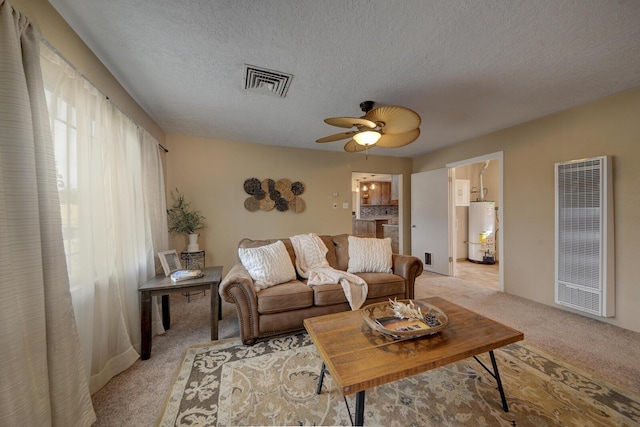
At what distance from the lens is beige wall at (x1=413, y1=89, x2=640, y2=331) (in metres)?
2.24

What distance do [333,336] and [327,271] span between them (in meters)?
1.13

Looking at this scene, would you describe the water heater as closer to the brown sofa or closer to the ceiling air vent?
the brown sofa

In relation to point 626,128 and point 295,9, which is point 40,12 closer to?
point 295,9

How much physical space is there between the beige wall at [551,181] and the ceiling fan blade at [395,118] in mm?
2217

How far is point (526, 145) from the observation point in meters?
3.04

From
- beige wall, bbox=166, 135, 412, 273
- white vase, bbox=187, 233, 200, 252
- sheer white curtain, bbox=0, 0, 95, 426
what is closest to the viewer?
sheer white curtain, bbox=0, 0, 95, 426

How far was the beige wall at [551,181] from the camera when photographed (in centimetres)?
224

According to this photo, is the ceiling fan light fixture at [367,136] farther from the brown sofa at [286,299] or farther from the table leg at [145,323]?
the table leg at [145,323]

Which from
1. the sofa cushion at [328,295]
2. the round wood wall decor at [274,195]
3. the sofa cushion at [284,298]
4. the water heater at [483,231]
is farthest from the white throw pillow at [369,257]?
the water heater at [483,231]

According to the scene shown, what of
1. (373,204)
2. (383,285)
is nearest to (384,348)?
(383,285)

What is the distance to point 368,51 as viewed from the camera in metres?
1.68

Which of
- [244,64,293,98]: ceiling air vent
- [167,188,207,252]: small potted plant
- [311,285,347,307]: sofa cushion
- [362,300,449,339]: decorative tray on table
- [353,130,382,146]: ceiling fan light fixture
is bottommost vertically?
[311,285,347,307]: sofa cushion

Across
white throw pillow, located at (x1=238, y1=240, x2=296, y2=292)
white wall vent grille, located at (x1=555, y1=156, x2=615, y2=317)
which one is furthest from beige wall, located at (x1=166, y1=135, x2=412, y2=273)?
white wall vent grille, located at (x1=555, y1=156, x2=615, y2=317)

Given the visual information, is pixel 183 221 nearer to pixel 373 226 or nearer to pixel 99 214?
pixel 99 214
